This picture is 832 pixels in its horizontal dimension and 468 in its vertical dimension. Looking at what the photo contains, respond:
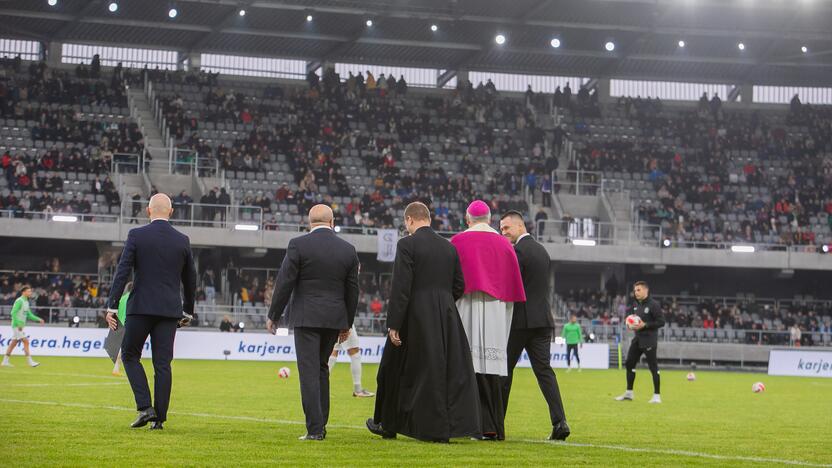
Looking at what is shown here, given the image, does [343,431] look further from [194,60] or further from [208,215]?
[194,60]

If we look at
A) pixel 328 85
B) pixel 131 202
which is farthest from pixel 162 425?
pixel 328 85

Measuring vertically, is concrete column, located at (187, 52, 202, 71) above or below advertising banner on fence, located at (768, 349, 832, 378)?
above

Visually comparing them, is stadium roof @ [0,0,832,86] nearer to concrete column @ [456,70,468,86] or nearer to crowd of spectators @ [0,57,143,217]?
concrete column @ [456,70,468,86]

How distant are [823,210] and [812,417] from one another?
39593 millimetres

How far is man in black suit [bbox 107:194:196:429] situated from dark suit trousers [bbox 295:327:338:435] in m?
1.32

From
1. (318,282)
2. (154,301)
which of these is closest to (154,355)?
(154,301)

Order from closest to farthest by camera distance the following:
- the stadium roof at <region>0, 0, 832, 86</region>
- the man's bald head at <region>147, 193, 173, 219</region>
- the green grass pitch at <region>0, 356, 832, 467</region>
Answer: the green grass pitch at <region>0, 356, 832, 467</region>, the man's bald head at <region>147, 193, 173, 219</region>, the stadium roof at <region>0, 0, 832, 86</region>

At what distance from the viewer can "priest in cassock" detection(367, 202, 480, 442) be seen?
39.4ft

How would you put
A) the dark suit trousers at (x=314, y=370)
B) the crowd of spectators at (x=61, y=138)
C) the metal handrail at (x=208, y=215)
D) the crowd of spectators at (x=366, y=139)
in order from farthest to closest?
the crowd of spectators at (x=366, y=139), the crowd of spectators at (x=61, y=138), the metal handrail at (x=208, y=215), the dark suit trousers at (x=314, y=370)

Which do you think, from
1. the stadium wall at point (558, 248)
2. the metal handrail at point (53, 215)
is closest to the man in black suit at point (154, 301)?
the stadium wall at point (558, 248)

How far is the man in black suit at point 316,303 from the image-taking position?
39.3 ft

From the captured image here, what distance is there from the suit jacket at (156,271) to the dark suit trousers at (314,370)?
1340 millimetres

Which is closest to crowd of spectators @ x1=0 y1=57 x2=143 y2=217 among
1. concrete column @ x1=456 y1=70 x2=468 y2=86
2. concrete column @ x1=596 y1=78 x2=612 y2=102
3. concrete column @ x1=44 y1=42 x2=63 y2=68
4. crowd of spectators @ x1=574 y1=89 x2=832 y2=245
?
concrete column @ x1=44 y1=42 x2=63 y2=68

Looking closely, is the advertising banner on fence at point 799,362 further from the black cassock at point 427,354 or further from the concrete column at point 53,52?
the concrete column at point 53,52
